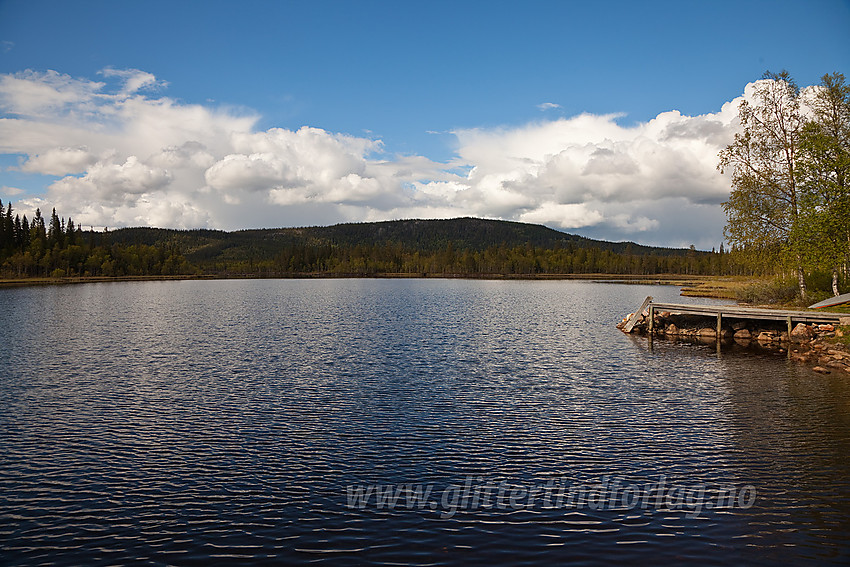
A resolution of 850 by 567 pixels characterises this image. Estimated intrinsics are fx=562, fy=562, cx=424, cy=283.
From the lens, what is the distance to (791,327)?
142ft

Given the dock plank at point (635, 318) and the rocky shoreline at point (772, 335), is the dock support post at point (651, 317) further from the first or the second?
the dock plank at point (635, 318)

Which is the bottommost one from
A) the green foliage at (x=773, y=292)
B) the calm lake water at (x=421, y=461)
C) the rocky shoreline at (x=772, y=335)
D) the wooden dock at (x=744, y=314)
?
the calm lake water at (x=421, y=461)

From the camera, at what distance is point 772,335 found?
4538 centimetres

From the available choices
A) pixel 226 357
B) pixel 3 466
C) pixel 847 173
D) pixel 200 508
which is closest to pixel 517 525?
Result: pixel 200 508

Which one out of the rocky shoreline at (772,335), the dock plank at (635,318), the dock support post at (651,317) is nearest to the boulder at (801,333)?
the rocky shoreline at (772,335)

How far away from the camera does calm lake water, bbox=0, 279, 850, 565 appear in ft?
40.4

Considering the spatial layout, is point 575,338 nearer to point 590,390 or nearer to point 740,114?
point 590,390

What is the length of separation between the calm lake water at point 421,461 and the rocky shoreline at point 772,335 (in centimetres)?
294

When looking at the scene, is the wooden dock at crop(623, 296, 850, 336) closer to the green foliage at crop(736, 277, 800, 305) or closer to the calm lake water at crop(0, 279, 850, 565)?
the calm lake water at crop(0, 279, 850, 565)

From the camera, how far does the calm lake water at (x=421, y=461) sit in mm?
12305

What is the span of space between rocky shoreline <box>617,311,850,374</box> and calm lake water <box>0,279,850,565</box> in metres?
2.94

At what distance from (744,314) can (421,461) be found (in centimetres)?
3792

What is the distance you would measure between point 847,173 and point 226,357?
168 feet

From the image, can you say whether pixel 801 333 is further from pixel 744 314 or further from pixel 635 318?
pixel 635 318
